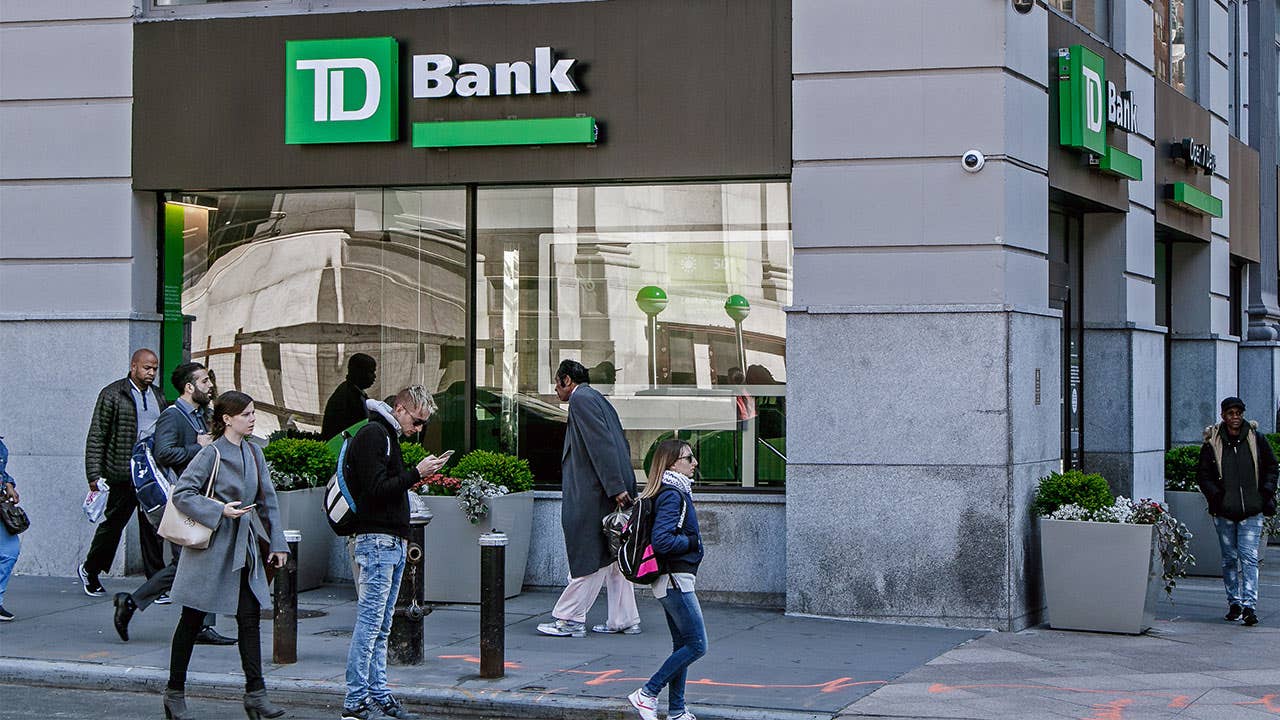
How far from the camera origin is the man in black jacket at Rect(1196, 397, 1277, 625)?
39.4 ft

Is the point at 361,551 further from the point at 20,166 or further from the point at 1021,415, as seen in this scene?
the point at 20,166

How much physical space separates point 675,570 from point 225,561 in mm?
2412

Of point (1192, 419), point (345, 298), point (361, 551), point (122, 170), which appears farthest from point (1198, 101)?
point (361, 551)

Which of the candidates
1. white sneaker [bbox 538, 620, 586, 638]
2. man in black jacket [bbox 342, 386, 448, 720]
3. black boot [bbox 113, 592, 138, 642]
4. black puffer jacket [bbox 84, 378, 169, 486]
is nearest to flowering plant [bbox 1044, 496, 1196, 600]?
white sneaker [bbox 538, 620, 586, 638]

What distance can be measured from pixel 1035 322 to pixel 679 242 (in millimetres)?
2926

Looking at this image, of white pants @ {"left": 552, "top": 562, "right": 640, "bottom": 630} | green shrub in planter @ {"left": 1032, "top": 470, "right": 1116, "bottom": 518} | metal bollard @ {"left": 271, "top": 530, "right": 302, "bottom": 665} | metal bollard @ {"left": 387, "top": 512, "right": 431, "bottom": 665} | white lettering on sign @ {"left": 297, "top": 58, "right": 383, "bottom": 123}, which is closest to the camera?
metal bollard @ {"left": 387, "top": 512, "right": 431, "bottom": 665}

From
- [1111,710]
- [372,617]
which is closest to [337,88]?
[372,617]

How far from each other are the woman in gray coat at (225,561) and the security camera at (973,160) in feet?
19.0

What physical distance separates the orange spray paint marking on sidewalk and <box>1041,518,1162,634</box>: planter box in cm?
243

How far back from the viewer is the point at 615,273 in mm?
12797

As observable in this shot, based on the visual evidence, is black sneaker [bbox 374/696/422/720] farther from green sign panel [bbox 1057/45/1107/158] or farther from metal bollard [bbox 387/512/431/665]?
green sign panel [bbox 1057/45/1107/158]

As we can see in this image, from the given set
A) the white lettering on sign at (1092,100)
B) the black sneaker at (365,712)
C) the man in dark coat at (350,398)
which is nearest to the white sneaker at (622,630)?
the black sneaker at (365,712)

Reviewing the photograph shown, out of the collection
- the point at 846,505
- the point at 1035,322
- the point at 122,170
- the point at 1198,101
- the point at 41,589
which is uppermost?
the point at 1198,101

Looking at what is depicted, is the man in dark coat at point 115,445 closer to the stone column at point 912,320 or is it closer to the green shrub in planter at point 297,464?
the green shrub in planter at point 297,464
